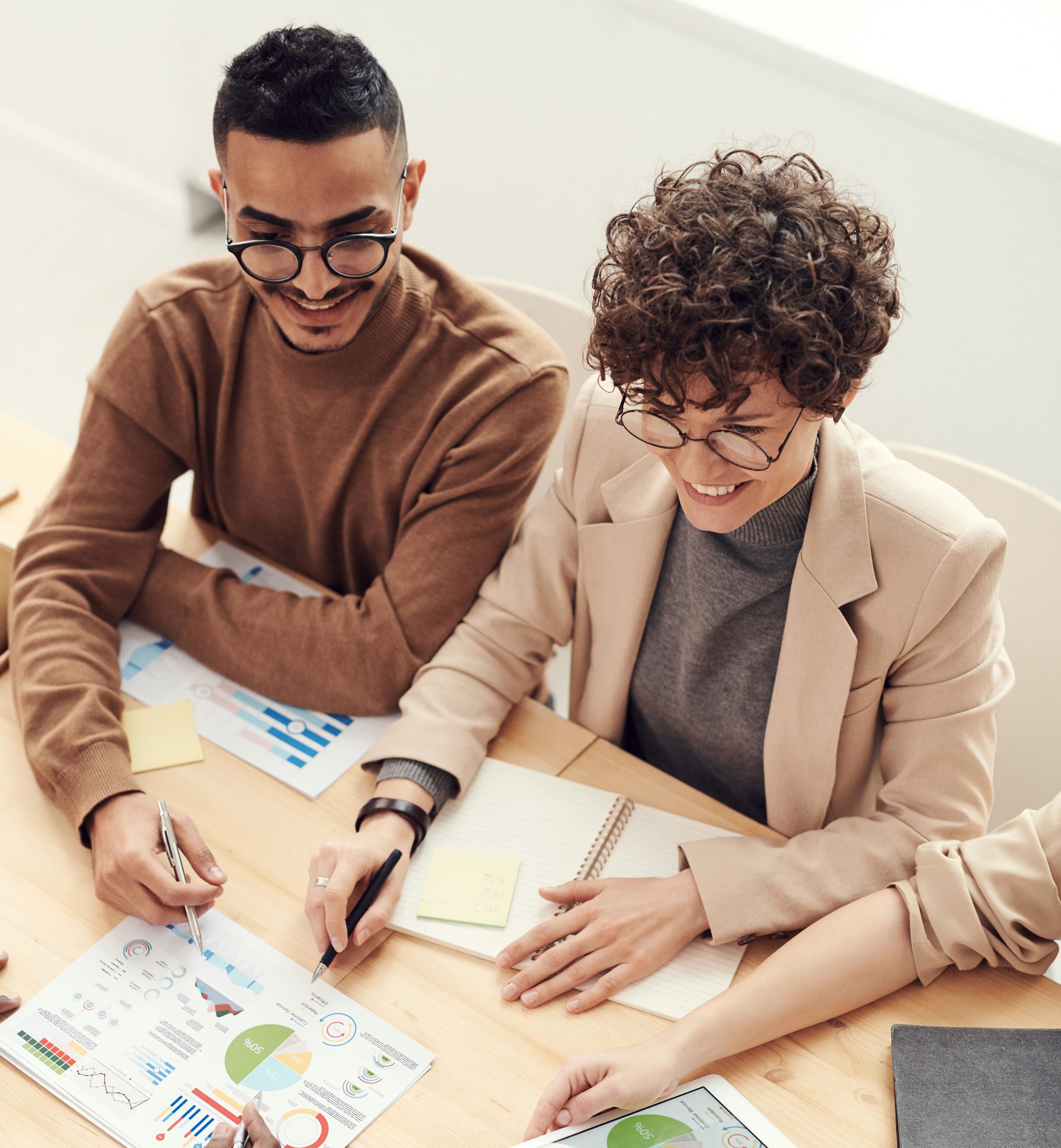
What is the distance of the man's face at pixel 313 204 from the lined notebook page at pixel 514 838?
619mm

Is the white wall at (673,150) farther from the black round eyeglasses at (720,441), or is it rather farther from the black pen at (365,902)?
the black pen at (365,902)

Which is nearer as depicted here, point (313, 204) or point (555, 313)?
point (313, 204)

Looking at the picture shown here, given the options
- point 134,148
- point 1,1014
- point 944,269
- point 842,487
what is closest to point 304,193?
point 842,487

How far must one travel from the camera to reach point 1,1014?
3.64 feet

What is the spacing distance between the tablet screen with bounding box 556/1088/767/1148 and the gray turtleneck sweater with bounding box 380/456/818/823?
1.38 ft

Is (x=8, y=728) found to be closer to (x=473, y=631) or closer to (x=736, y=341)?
(x=473, y=631)

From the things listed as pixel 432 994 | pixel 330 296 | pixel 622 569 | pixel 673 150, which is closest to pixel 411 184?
pixel 330 296

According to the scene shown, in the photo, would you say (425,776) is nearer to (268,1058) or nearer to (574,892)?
(574,892)

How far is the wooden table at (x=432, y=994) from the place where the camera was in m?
1.07

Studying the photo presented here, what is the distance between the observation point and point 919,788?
126 centimetres

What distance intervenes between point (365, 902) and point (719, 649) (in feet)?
1.78

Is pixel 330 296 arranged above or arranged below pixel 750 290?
below

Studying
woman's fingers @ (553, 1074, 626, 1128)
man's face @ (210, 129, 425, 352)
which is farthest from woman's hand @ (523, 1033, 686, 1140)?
man's face @ (210, 129, 425, 352)

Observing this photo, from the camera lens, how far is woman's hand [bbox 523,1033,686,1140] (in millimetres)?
1033
